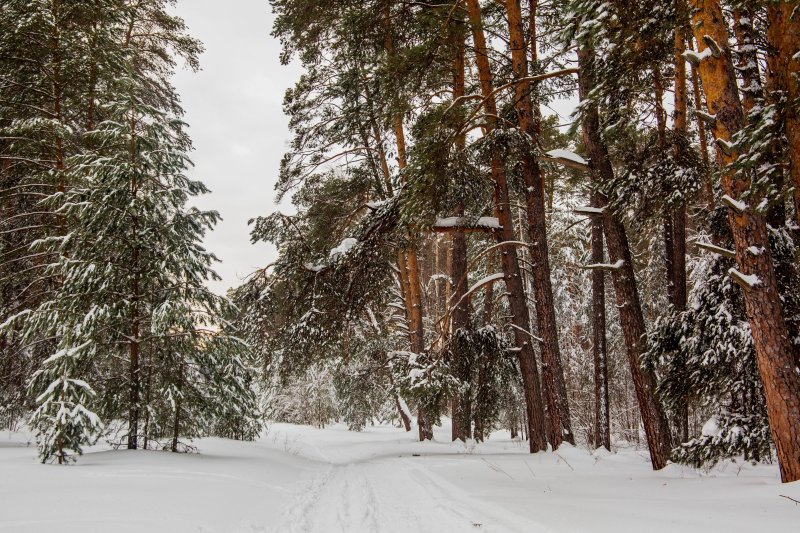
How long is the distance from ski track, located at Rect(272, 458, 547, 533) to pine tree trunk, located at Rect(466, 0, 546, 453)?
277 cm

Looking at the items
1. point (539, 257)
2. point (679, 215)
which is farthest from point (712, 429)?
point (679, 215)

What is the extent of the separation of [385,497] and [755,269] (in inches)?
202

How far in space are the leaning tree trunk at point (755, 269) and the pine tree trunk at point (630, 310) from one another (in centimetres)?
201

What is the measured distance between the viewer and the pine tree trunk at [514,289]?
9.13 metres

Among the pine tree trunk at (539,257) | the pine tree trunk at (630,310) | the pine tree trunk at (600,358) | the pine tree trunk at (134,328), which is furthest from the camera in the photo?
the pine tree trunk at (600,358)

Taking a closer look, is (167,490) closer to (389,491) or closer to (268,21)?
(389,491)

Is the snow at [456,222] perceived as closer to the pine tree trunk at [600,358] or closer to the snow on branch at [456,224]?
the snow on branch at [456,224]

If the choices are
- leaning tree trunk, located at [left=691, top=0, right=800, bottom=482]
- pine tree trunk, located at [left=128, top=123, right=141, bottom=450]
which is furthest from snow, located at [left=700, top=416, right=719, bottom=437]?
pine tree trunk, located at [left=128, top=123, right=141, bottom=450]

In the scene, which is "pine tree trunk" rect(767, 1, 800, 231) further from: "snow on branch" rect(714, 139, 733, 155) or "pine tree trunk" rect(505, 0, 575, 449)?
"pine tree trunk" rect(505, 0, 575, 449)

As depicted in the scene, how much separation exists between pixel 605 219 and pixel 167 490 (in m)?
7.27

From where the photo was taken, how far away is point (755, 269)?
16.6ft

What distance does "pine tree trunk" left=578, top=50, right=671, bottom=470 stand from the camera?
23.9 ft

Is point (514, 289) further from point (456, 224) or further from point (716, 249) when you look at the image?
point (716, 249)

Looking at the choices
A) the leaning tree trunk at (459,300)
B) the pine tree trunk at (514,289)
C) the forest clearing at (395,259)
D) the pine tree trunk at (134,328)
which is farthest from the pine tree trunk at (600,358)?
the pine tree trunk at (134,328)
